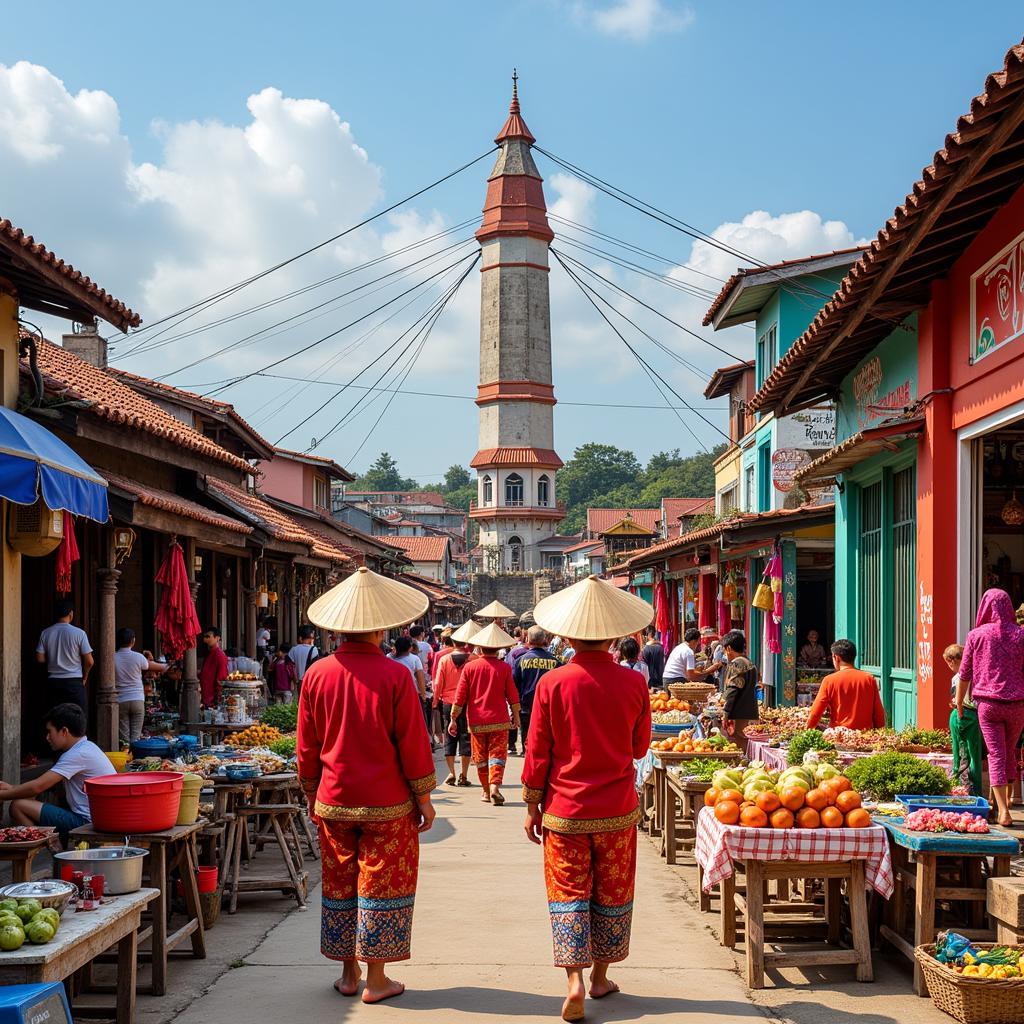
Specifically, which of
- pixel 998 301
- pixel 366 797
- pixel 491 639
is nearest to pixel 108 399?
pixel 491 639

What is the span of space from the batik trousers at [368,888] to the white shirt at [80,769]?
1.86 metres

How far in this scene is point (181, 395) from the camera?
20203mm

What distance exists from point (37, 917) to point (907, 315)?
898 cm

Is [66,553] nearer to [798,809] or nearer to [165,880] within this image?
[165,880]

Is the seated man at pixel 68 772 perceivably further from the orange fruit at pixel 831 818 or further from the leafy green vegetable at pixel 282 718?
the leafy green vegetable at pixel 282 718

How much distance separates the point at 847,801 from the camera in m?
6.18

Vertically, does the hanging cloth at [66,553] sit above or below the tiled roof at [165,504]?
below

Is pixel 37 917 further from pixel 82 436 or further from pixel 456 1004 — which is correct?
pixel 82 436

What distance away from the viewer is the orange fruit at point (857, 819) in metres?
6.09

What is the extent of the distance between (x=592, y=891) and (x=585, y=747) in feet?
2.29

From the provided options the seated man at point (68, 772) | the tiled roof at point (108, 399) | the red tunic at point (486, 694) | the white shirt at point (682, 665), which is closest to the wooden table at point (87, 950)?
the seated man at point (68, 772)

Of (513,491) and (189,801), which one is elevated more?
(513,491)

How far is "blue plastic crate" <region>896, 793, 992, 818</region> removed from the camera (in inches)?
251

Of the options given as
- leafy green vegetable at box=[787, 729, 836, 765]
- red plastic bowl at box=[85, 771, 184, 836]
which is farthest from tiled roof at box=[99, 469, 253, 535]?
leafy green vegetable at box=[787, 729, 836, 765]
